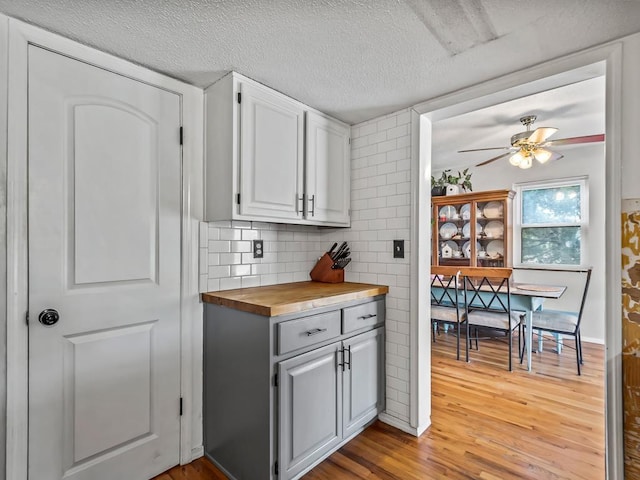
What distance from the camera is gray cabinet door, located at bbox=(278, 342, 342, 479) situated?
157cm

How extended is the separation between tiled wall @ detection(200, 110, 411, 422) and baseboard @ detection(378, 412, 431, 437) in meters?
0.03

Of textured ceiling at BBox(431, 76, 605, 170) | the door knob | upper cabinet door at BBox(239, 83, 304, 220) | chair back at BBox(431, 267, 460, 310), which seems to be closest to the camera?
the door knob

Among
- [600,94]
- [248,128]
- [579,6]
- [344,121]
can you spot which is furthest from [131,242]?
[600,94]

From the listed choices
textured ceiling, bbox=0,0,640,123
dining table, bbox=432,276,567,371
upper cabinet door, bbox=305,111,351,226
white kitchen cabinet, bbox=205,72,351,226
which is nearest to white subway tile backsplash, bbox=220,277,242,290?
white kitchen cabinet, bbox=205,72,351,226

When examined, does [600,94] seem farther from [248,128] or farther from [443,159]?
[248,128]

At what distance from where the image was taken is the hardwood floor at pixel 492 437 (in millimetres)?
1754

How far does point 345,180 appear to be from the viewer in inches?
96.9

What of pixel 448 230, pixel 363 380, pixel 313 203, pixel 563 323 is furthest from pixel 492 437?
pixel 448 230

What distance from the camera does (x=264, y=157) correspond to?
1902 mm

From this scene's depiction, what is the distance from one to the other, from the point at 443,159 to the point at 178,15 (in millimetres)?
3797

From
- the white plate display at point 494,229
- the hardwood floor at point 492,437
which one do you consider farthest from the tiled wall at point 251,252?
the white plate display at point 494,229

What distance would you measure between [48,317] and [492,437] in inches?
98.2

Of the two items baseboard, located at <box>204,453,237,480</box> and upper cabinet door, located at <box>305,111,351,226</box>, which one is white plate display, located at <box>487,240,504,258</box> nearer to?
upper cabinet door, located at <box>305,111,351,226</box>

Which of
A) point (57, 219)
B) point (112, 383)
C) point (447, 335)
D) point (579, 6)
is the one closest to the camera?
point (579, 6)
